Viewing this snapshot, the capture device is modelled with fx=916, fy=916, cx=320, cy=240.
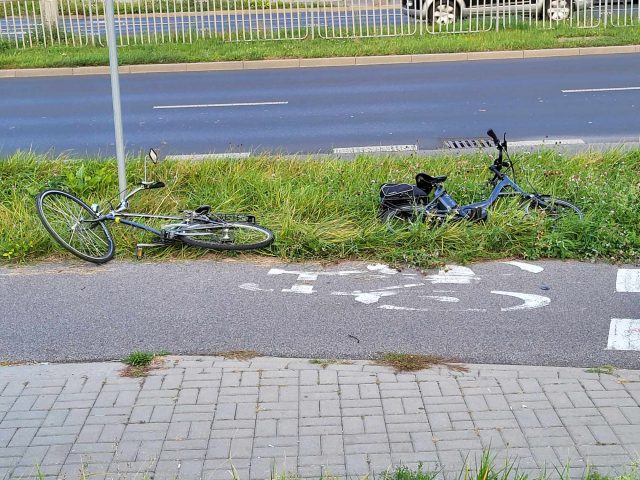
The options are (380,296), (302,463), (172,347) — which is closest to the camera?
(302,463)

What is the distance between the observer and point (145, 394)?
472 cm

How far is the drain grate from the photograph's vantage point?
10.3 m

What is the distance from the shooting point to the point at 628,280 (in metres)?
6.42

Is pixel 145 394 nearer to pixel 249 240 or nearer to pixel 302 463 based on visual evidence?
pixel 302 463

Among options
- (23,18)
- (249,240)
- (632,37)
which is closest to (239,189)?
(249,240)

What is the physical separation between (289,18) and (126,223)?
15.3 m

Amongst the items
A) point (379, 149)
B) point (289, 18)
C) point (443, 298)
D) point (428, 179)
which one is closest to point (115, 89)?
point (428, 179)

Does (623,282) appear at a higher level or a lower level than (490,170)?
lower

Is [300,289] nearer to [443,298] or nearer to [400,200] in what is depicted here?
[443,298]

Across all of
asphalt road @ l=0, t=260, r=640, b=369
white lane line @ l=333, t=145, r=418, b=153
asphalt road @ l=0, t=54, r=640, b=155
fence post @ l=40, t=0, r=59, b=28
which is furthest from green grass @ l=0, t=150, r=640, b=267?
fence post @ l=40, t=0, r=59, b=28

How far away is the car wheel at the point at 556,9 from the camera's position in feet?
71.0

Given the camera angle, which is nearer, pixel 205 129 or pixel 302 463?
pixel 302 463

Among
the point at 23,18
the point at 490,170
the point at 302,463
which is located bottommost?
the point at 302,463

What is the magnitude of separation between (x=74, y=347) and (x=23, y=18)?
60.9 ft
